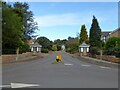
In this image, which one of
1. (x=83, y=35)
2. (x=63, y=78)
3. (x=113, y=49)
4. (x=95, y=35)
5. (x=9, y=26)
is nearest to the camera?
(x=63, y=78)

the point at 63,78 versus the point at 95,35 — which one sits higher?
the point at 95,35

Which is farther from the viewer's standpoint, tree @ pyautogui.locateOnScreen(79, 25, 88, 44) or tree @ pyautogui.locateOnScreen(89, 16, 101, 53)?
tree @ pyautogui.locateOnScreen(79, 25, 88, 44)

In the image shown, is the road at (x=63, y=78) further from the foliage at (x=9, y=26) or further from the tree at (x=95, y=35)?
the tree at (x=95, y=35)

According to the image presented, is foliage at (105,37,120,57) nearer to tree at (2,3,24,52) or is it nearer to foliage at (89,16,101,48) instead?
tree at (2,3,24,52)

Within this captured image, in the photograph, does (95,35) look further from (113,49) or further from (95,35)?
(113,49)

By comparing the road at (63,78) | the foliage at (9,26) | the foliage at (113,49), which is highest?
the foliage at (9,26)

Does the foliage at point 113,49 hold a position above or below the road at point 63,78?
above

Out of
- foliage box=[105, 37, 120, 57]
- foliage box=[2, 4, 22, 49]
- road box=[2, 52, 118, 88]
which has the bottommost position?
road box=[2, 52, 118, 88]

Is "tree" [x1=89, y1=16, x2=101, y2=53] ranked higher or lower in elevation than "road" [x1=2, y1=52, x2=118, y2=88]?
higher

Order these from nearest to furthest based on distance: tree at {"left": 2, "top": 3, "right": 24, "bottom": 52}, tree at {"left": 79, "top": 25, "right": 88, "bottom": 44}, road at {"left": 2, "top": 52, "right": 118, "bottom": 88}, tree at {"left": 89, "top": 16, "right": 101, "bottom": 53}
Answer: road at {"left": 2, "top": 52, "right": 118, "bottom": 88}, tree at {"left": 2, "top": 3, "right": 24, "bottom": 52}, tree at {"left": 89, "top": 16, "right": 101, "bottom": 53}, tree at {"left": 79, "top": 25, "right": 88, "bottom": 44}

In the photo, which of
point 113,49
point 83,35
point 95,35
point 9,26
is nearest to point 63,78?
point 9,26

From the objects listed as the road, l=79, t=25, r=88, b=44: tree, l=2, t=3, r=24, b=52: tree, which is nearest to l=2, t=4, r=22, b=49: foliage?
l=2, t=3, r=24, b=52: tree

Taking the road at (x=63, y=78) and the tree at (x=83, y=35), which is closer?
the road at (x=63, y=78)

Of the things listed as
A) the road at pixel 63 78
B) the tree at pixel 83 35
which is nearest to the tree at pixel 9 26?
the road at pixel 63 78
